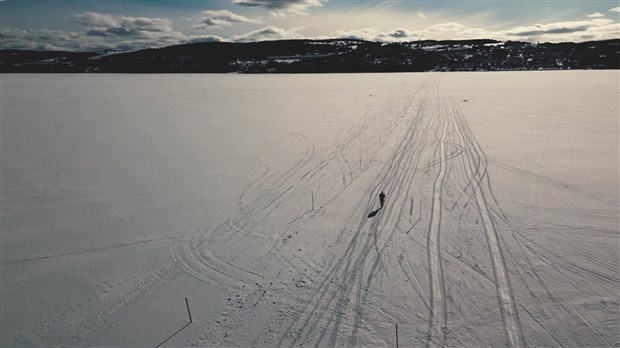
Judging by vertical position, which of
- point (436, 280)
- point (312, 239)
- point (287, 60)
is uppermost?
point (287, 60)

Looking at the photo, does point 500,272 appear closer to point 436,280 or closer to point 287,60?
point 436,280

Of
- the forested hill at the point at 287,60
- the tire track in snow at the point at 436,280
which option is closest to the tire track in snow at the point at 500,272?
Result: the tire track in snow at the point at 436,280

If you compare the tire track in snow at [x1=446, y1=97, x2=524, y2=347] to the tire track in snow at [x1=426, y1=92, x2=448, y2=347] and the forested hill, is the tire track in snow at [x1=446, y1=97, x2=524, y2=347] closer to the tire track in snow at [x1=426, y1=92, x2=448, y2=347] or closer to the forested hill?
the tire track in snow at [x1=426, y1=92, x2=448, y2=347]

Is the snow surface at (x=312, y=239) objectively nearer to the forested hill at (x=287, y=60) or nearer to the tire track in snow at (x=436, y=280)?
the tire track in snow at (x=436, y=280)

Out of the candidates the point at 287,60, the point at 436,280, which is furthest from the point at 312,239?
the point at 287,60

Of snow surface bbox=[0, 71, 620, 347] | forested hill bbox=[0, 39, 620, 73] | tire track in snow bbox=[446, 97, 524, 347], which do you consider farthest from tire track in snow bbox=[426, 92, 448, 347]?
forested hill bbox=[0, 39, 620, 73]
